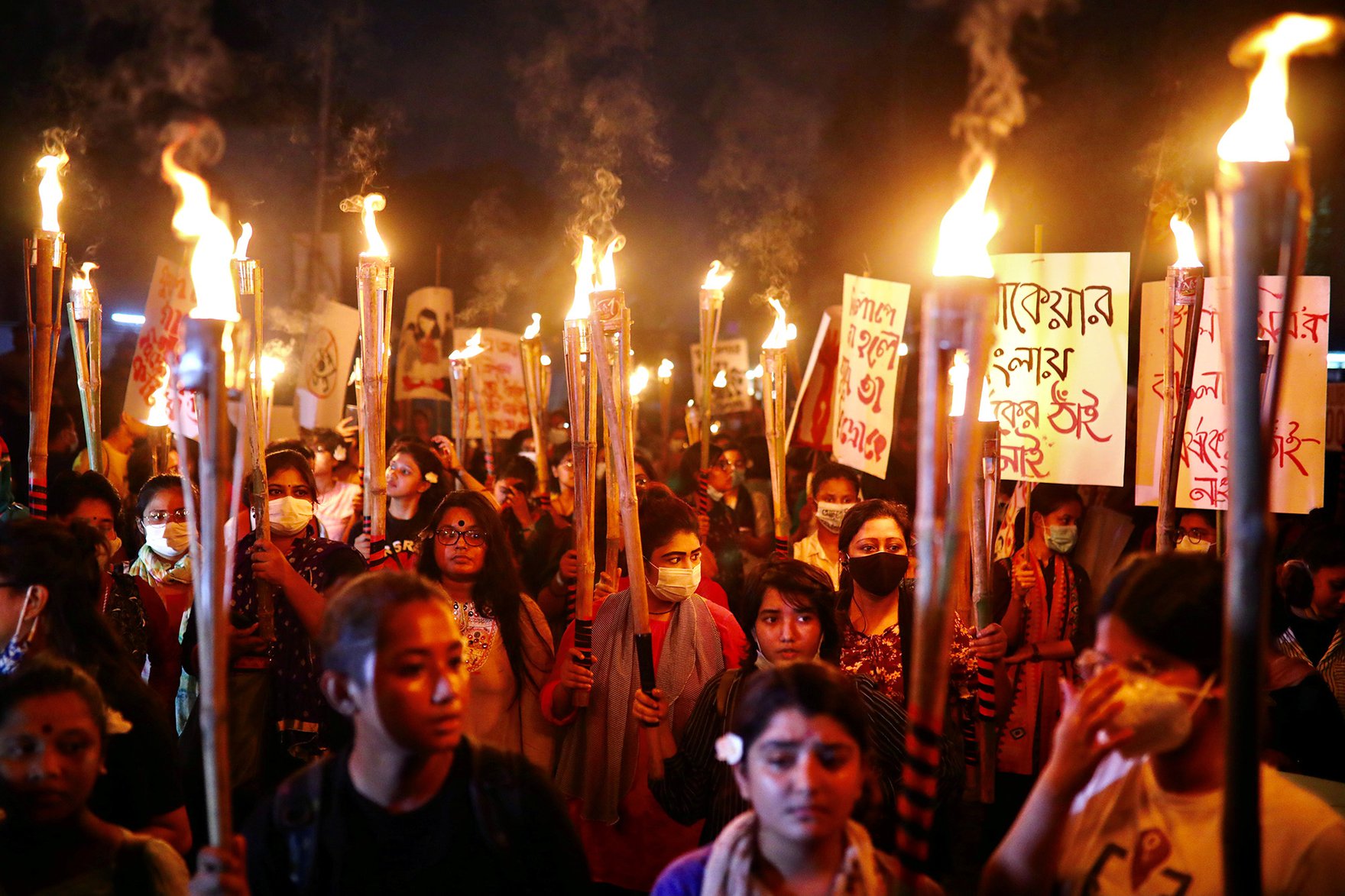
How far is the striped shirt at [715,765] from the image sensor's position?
334 centimetres

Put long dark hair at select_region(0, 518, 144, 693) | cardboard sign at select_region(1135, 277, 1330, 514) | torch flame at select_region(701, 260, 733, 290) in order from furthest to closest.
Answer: torch flame at select_region(701, 260, 733, 290) → cardboard sign at select_region(1135, 277, 1330, 514) → long dark hair at select_region(0, 518, 144, 693)

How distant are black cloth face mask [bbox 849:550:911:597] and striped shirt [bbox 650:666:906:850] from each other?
86 cm

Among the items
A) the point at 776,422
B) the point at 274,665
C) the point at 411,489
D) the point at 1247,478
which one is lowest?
the point at 274,665

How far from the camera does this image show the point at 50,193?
543 centimetres

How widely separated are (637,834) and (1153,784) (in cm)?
248

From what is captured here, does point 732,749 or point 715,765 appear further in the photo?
point 715,765

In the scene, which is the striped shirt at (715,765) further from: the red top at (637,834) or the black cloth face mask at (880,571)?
the black cloth face mask at (880,571)

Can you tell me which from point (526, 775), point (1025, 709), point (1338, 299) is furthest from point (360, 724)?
point (1338, 299)

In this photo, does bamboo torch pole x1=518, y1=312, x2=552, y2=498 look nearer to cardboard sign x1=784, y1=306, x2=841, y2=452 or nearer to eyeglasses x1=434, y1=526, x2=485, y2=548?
cardboard sign x1=784, y1=306, x2=841, y2=452

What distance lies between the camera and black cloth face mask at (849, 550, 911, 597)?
4344mm

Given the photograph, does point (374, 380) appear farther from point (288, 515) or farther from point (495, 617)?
point (495, 617)

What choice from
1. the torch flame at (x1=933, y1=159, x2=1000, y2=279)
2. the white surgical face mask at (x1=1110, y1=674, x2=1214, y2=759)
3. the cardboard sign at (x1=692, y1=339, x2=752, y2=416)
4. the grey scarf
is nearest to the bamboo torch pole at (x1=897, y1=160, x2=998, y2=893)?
the torch flame at (x1=933, y1=159, x2=1000, y2=279)

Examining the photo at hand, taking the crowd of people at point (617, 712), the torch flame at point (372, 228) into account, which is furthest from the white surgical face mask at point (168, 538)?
the torch flame at point (372, 228)

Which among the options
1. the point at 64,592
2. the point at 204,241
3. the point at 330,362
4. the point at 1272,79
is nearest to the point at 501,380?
the point at 330,362
